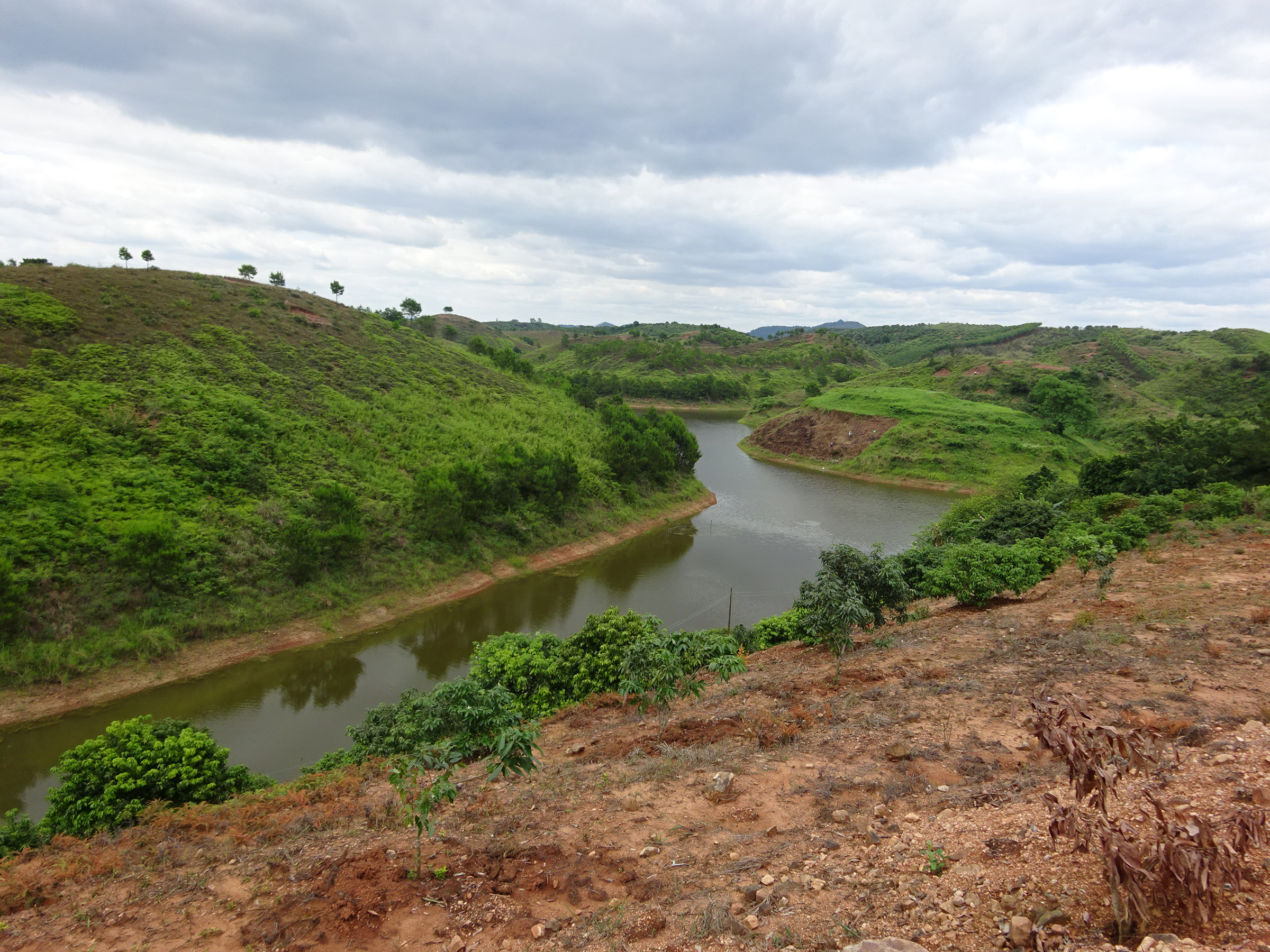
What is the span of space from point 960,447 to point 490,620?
5194 centimetres

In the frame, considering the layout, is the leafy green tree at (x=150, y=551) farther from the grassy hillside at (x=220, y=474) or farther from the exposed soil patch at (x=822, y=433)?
the exposed soil patch at (x=822, y=433)

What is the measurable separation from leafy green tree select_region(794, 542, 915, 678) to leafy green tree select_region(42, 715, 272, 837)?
1337 cm

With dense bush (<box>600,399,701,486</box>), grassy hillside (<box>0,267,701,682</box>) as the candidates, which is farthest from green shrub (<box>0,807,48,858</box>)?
dense bush (<box>600,399,701,486</box>)

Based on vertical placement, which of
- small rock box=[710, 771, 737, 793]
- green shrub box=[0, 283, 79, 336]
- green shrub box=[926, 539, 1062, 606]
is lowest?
small rock box=[710, 771, 737, 793]

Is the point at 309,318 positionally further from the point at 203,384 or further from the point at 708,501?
the point at 708,501

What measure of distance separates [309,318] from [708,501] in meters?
36.8

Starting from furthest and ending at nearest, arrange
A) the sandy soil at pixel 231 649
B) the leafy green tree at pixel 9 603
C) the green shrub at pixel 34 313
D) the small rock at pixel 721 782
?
the green shrub at pixel 34 313, the leafy green tree at pixel 9 603, the sandy soil at pixel 231 649, the small rock at pixel 721 782

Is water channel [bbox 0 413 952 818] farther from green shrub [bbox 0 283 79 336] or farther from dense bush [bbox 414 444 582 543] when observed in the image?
green shrub [bbox 0 283 79 336]

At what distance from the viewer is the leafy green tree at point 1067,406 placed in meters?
65.9

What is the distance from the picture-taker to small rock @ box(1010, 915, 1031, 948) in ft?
14.6

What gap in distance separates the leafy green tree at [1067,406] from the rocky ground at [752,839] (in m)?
63.9

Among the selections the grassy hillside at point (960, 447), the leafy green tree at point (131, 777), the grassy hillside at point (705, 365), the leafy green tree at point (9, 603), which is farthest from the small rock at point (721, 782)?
the grassy hillside at point (705, 365)

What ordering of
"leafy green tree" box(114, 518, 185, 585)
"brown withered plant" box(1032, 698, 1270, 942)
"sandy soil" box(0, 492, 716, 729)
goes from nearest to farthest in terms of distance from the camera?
"brown withered plant" box(1032, 698, 1270, 942) < "sandy soil" box(0, 492, 716, 729) < "leafy green tree" box(114, 518, 185, 585)

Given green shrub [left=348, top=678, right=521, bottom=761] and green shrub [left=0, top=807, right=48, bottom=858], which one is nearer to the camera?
green shrub [left=0, top=807, right=48, bottom=858]
